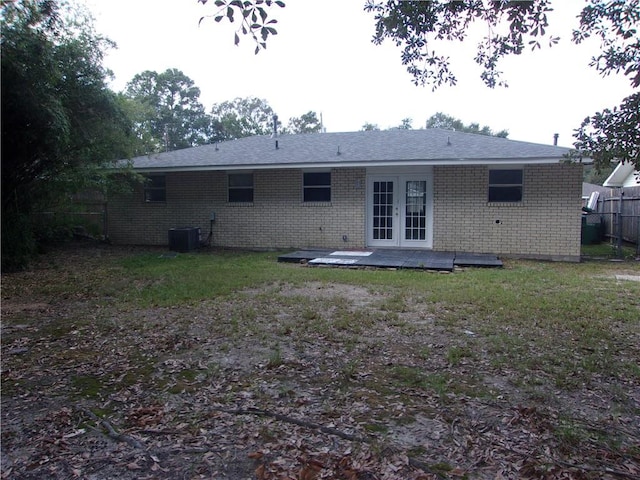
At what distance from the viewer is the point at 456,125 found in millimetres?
51812

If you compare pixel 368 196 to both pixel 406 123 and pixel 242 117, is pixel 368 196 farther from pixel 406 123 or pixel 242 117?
pixel 406 123

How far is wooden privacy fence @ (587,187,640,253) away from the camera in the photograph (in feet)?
44.1

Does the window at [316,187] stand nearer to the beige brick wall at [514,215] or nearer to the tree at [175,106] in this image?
the beige brick wall at [514,215]

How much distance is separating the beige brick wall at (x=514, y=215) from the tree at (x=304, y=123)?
3617cm

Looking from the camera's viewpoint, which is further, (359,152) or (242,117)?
(242,117)

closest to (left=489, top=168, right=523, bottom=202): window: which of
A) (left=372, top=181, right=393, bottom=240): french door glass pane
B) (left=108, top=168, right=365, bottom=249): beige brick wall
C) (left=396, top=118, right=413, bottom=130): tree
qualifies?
(left=372, top=181, right=393, bottom=240): french door glass pane

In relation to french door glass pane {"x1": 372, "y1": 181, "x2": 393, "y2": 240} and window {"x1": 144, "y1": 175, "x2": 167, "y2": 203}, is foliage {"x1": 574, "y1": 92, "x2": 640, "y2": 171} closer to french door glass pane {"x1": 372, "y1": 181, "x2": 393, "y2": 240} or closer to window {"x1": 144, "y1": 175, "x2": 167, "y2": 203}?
french door glass pane {"x1": 372, "y1": 181, "x2": 393, "y2": 240}

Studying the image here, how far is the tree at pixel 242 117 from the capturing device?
1724 inches

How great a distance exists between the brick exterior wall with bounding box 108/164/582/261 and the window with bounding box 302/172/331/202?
0.17 meters

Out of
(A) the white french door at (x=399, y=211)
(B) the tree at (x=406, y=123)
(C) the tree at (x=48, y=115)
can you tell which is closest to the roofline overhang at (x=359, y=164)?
(A) the white french door at (x=399, y=211)

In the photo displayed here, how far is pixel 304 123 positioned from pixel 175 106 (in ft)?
43.7

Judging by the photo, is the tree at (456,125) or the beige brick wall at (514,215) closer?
the beige brick wall at (514,215)

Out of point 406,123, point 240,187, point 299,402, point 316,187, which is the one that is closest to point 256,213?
point 240,187

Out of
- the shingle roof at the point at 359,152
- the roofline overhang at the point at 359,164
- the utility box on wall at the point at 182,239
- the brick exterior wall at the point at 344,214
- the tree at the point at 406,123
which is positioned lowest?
the utility box on wall at the point at 182,239
